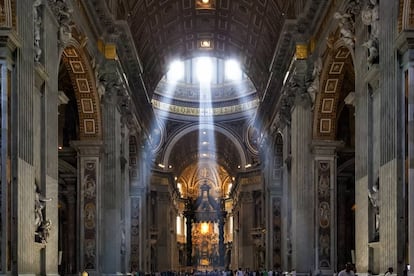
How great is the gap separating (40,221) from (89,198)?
26.7 feet

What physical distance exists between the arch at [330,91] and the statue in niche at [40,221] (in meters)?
9.43

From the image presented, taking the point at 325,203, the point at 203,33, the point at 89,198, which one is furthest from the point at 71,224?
the point at 203,33

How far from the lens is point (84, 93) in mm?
22688

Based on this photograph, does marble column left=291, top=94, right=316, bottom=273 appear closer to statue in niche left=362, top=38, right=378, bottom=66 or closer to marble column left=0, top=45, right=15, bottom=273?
statue in niche left=362, top=38, right=378, bottom=66

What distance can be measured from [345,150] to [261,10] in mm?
8532

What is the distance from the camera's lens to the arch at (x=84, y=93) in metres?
21.2

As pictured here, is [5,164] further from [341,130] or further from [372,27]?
[341,130]

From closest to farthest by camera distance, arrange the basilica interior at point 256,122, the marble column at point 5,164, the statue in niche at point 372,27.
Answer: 1. the marble column at point 5,164
2. the basilica interior at point 256,122
3. the statue in niche at point 372,27

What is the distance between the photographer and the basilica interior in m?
13.4

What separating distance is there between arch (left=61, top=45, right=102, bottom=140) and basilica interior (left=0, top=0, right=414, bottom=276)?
0.14 ft

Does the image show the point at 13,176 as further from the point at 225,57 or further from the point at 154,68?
the point at 225,57

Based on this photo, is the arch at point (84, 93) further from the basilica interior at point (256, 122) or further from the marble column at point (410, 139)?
the marble column at point (410, 139)

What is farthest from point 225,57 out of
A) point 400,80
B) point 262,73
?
point 400,80

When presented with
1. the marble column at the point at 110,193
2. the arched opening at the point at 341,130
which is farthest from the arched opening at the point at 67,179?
the arched opening at the point at 341,130
